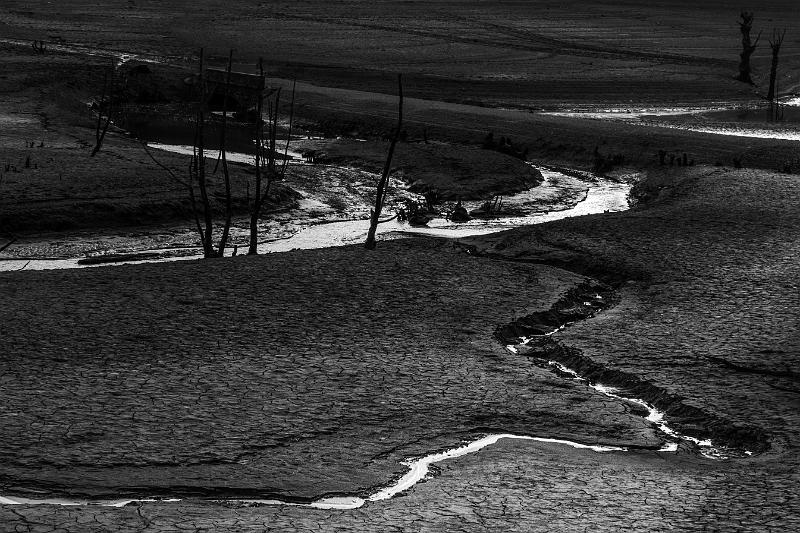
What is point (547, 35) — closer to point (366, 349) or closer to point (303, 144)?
point (303, 144)

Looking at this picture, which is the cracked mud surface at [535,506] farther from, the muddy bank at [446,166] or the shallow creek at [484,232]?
the muddy bank at [446,166]

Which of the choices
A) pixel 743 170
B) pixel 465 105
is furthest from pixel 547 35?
pixel 743 170

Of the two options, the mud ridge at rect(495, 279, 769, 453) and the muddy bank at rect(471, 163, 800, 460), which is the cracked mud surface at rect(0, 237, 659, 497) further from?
the muddy bank at rect(471, 163, 800, 460)

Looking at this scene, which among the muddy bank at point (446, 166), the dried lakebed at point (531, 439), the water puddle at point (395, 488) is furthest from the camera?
the muddy bank at point (446, 166)

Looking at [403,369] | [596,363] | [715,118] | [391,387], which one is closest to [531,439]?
[391,387]

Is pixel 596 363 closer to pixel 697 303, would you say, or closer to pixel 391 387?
pixel 391 387

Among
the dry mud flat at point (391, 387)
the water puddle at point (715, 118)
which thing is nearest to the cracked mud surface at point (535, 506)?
the dry mud flat at point (391, 387)
